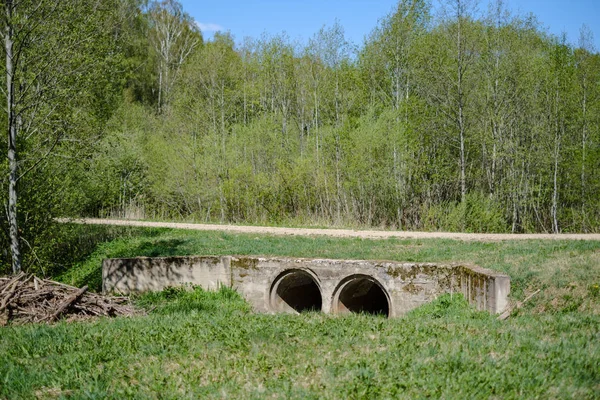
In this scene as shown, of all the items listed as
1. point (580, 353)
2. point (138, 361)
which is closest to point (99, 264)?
point (138, 361)

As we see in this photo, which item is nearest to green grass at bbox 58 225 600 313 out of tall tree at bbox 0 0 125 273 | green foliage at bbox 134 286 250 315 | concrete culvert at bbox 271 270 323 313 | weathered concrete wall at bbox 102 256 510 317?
weathered concrete wall at bbox 102 256 510 317

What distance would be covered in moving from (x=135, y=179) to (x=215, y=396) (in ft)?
83.6

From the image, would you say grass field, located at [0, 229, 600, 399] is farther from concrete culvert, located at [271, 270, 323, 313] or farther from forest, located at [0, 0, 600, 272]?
forest, located at [0, 0, 600, 272]

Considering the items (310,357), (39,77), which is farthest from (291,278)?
(310,357)

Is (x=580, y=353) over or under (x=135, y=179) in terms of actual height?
under

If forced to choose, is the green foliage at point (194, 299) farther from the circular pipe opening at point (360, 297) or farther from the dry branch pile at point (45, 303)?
the circular pipe opening at point (360, 297)

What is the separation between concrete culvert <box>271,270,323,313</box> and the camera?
14.2m

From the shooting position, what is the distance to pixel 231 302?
13695 mm

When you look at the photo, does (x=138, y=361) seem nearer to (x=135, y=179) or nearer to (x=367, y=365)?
(x=367, y=365)

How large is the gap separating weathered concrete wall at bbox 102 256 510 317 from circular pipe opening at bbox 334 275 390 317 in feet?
0.08

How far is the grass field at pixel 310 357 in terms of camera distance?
5277 millimetres

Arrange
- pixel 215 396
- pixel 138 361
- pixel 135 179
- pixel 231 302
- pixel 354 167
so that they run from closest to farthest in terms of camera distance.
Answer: pixel 215 396 → pixel 138 361 → pixel 231 302 → pixel 354 167 → pixel 135 179

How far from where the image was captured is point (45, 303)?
9945 mm

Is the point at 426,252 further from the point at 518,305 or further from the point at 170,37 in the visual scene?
the point at 170,37
